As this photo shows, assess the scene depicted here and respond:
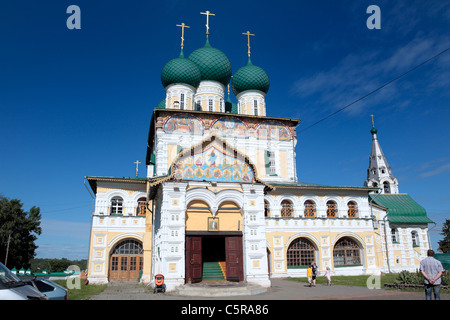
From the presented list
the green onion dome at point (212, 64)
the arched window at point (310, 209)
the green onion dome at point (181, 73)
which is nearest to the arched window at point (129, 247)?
the arched window at point (310, 209)

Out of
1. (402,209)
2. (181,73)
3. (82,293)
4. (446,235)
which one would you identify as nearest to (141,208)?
(82,293)

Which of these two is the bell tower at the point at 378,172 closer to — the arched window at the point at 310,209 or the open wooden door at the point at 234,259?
the arched window at the point at 310,209

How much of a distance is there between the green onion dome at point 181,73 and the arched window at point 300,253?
45.1ft

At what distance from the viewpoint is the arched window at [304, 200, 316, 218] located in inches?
914

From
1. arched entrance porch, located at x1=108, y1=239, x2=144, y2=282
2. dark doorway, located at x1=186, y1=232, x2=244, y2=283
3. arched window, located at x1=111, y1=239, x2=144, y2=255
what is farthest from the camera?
arched window, located at x1=111, y1=239, x2=144, y2=255

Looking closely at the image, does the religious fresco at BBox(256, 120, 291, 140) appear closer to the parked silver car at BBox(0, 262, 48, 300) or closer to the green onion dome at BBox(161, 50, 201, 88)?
the green onion dome at BBox(161, 50, 201, 88)

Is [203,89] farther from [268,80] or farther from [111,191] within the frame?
[111,191]

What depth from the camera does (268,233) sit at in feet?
72.1

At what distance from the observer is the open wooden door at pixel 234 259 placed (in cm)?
1455

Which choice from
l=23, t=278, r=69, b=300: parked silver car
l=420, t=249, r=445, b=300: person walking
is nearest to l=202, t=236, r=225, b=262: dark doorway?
l=23, t=278, r=69, b=300: parked silver car

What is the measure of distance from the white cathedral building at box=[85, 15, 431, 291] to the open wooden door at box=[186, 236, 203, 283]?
5cm

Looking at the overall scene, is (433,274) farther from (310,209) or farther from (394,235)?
(394,235)
